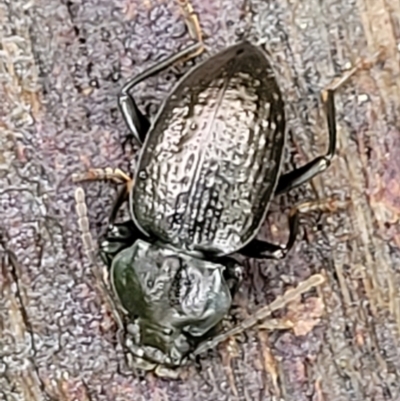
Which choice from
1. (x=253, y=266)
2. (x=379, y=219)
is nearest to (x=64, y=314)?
(x=253, y=266)

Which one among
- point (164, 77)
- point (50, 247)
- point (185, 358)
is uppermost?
point (164, 77)

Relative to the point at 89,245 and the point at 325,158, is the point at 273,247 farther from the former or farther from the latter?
the point at 89,245

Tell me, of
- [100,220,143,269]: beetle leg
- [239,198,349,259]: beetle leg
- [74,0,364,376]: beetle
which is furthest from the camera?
[100,220,143,269]: beetle leg

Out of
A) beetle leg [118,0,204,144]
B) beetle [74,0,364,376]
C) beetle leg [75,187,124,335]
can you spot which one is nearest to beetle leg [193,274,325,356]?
beetle [74,0,364,376]

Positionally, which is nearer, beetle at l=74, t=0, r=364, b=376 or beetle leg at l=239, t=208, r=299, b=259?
beetle at l=74, t=0, r=364, b=376

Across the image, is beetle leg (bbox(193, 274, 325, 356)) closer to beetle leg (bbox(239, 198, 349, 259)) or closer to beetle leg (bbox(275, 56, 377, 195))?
beetle leg (bbox(239, 198, 349, 259))

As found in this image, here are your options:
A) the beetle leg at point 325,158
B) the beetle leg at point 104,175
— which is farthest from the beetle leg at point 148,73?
the beetle leg at point 325,158

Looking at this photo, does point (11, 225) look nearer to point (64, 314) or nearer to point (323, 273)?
point (64, 314)
